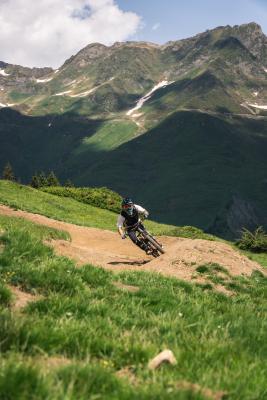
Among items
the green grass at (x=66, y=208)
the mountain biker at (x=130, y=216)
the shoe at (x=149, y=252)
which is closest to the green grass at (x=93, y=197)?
the green grass at (x=66, y=208)

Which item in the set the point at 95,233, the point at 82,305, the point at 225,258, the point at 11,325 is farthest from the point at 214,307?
the point at 95,233

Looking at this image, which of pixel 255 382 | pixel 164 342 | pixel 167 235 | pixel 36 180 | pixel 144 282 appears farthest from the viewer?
pixel 36 180

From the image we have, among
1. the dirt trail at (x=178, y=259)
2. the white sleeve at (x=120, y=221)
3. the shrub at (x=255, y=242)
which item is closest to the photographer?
the dirt trail at (x=178, y=259)

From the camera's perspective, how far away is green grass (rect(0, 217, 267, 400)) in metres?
4.09

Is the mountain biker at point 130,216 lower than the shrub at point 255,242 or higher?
higher

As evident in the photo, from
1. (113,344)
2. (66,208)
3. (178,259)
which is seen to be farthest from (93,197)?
(113,344)

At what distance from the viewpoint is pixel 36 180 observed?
8981cm

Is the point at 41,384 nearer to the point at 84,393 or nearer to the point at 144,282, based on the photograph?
the point at 84,393

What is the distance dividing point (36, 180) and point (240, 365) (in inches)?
3410

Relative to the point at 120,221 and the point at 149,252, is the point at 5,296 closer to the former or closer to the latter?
the point at 120,221

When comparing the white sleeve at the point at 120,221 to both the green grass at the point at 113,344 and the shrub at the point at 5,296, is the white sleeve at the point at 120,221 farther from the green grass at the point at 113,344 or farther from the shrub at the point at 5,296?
the shrub at the point at 5,296

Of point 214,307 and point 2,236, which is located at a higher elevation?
point 2,236

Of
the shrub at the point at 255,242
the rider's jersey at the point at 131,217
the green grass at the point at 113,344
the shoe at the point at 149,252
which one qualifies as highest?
the rider's jersey at the point at 131,217

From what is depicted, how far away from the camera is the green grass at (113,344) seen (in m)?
4.09
